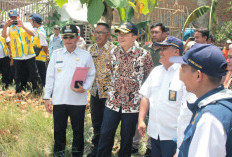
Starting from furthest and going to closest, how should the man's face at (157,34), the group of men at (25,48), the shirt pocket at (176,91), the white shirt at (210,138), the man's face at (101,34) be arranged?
the group of men at (25,48) → the man's face at (157,34) → the man's face at (101,34) → the shirt pocket at (176,91) → the white shirt at (210,138)

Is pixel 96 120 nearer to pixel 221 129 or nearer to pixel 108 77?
pixel 108 77

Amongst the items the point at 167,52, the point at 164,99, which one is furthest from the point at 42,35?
the point at 164,99

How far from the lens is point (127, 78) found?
144 inches

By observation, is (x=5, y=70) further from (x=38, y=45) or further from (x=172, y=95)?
(x=172, y=95)

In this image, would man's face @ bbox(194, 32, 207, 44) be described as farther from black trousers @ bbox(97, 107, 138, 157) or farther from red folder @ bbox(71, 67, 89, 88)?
red folder @ bbox(71, 67, 89, 88)

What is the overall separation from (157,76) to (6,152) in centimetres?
243

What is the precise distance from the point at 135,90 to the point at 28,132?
2.07m

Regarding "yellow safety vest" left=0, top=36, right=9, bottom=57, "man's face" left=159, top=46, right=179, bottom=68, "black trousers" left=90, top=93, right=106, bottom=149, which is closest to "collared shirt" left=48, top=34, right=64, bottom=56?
"yellow safety vest" left=0, top=36, right=9, bottom=57

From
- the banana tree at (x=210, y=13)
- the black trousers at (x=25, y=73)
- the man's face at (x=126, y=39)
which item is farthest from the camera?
the banana tree at (x=210, y=13)

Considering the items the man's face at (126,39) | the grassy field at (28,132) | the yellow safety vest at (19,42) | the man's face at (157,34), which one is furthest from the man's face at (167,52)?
the yellow safety vest at (19,42)

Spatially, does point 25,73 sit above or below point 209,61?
below

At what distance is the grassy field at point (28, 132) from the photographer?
4.03m

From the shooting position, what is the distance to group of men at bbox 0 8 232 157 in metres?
1.70

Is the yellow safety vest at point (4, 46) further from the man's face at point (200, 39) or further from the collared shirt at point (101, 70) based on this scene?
the man's face at point (200, 39)
